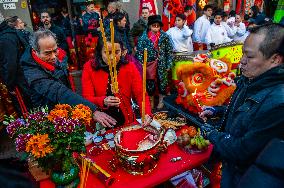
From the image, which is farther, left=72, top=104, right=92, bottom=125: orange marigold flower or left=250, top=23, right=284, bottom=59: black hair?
left=72, top=104, right=92, bottom=125: orange marigold flower

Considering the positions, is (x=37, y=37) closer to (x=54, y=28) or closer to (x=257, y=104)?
(x=257, y=104)

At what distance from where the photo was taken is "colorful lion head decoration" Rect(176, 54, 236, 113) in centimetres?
311

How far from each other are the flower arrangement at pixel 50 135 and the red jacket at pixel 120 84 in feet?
2.89

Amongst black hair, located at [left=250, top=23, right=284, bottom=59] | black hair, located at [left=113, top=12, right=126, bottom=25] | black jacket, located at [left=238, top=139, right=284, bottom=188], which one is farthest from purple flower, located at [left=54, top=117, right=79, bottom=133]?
black hair, located at [left=113, top=12, right=126, bottom=25]

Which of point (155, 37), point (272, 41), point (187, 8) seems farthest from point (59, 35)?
point (272, 41)

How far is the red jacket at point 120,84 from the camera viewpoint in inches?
102

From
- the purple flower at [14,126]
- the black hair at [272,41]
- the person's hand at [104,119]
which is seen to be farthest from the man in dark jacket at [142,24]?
the purple flower at [14,126]

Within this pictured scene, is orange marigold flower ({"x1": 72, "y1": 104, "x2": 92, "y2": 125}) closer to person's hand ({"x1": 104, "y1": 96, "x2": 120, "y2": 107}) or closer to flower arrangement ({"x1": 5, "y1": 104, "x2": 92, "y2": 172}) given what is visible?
flower arrangement ({"x1": 5, "y1": 104, "x2": 92, "y2": 172})

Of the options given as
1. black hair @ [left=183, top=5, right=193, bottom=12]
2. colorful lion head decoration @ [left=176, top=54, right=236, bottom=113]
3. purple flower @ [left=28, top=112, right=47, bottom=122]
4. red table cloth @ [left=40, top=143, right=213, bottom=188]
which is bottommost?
red table cloth @ [left=40, top=143, right=213, bottom=188]

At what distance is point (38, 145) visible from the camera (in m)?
1.51

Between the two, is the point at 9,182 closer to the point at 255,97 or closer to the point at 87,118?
the point at 87,118

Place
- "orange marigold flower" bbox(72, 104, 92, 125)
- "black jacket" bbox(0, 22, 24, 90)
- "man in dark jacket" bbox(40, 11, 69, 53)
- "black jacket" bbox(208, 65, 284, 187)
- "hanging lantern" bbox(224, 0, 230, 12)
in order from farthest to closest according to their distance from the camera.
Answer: "hanging lantern" bbox(224, 0, 230, 12) < "man in dark jacket" bbox(40, 11, 69, 53) < "black jacket" bbox(0, 22, 24, 90) < "orange marigold flower" bbox(72, 104, 92, 125) < "black jacket" bbox(208, 65, 284, 187)

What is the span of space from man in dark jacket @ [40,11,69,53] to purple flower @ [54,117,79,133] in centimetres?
519

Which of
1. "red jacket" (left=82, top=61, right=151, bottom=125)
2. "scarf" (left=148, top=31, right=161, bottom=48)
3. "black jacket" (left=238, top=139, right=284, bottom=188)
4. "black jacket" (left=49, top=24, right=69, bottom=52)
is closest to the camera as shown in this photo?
"black jacket" (left=238, top=139, right=284, bottom=188)
